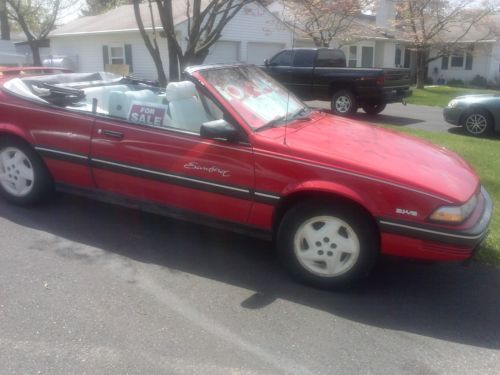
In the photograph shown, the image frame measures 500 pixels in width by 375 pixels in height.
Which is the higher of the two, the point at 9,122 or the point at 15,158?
the point at 9,122

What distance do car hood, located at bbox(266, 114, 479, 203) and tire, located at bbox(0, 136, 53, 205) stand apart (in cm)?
246

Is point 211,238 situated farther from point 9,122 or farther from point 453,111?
point 453,111

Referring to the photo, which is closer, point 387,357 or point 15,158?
point 387,357

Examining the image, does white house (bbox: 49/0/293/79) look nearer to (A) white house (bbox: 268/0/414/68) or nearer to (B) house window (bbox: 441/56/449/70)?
(A) white house (bbox: 268/0/414/68)

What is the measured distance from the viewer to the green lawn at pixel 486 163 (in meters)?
Result: 4.53

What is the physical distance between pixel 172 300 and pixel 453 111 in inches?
368

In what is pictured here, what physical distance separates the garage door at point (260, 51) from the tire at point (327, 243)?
2042 cm

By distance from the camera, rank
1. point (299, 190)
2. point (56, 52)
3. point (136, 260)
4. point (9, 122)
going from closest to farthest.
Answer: point (299, 190) < point (136, 260) < point (9, 122) < point (56, 52)

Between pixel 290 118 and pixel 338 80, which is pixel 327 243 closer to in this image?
pixel 290 118

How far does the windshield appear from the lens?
13.5 ft

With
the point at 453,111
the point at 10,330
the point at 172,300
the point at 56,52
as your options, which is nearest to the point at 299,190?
the point at 172,300

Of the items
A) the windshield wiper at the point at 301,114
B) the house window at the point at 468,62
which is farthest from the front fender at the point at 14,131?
the house window at the point at 468,62

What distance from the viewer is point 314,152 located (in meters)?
3.70

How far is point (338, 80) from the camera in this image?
13398 mm
